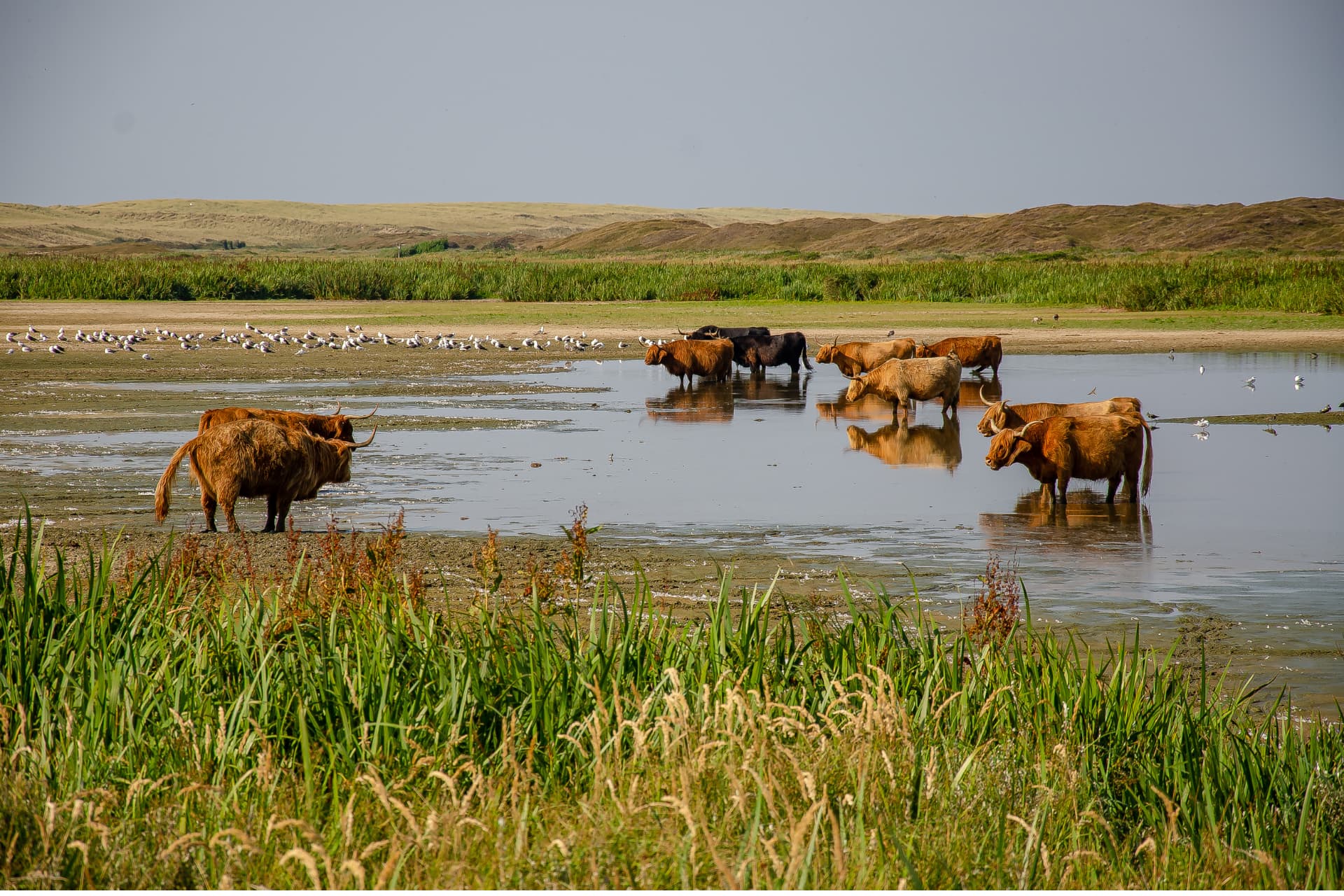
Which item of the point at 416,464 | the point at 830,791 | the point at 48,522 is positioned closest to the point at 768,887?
the point at 830,791

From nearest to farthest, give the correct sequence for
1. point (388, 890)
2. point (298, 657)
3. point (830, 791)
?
point (388, 890) → point (830, 791) → point (298, 657)

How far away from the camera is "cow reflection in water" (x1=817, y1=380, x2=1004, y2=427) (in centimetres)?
2092

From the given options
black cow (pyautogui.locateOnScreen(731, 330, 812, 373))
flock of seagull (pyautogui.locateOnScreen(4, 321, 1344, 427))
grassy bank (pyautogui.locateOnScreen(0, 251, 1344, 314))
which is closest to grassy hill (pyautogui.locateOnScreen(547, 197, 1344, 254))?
grassy bank (pyautogui.locateOnScreen(0, 251, 1344, 314))

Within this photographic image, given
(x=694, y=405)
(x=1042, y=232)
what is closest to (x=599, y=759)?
(x=694, y=405)

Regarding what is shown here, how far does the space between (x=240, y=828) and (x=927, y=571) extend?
624 cm

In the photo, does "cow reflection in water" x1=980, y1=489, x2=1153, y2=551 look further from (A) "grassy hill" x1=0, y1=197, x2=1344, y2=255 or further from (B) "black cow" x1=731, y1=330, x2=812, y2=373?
(A) "grassy hill" x1=0, y1=197, x2=1344, y2=255

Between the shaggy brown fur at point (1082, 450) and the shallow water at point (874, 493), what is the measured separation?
0.89 ft

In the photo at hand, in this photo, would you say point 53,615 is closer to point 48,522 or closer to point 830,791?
point 830,791

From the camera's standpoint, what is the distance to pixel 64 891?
3.28 meters

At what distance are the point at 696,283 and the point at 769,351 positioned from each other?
24870 mm

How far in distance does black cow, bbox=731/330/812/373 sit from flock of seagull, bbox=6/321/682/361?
3045mm

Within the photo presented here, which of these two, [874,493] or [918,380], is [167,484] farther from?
[918,380]

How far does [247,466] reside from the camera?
32.4 ft

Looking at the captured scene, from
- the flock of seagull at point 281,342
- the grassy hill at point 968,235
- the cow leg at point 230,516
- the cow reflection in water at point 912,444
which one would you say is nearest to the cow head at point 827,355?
the flock of seagull at point 281,342
